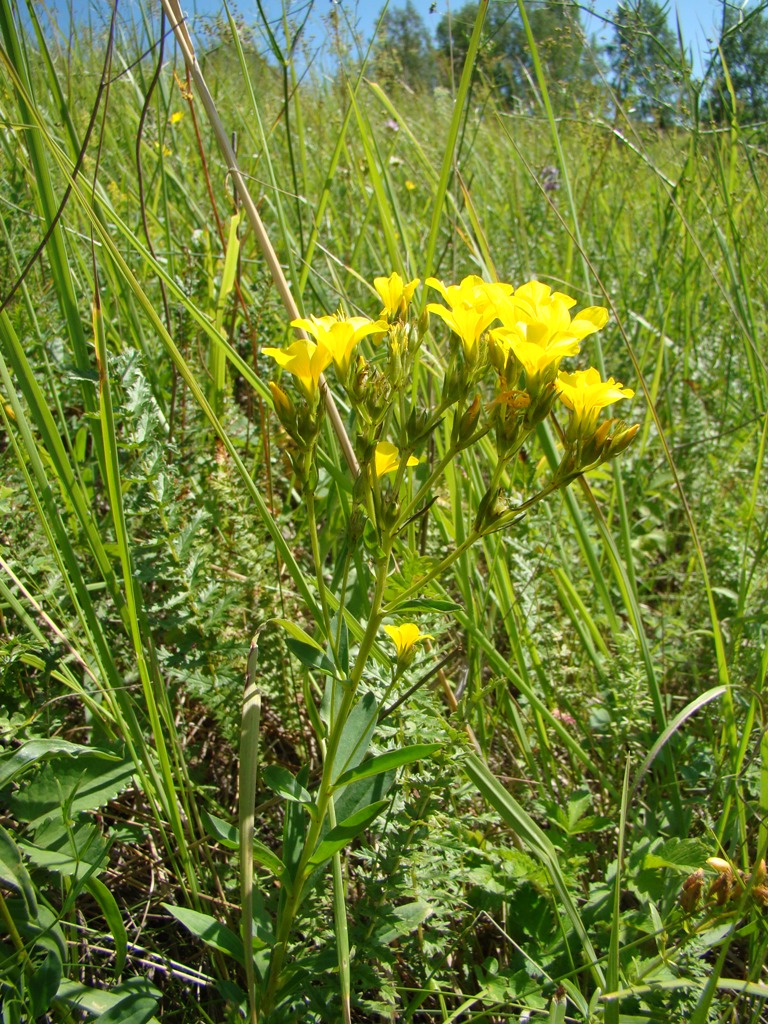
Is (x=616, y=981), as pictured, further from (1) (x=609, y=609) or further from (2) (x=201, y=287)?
(2) (x=201, y=287)

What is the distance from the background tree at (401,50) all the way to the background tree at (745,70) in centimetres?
109

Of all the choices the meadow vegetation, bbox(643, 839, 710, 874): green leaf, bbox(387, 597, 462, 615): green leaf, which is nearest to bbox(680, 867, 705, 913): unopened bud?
the meadow vegetation

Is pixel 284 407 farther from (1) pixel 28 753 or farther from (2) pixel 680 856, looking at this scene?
(2) pixel 680 856

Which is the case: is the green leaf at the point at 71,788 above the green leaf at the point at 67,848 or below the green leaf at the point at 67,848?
above

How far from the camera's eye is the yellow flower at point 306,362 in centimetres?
95

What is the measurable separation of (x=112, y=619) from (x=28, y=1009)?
2.30 ft

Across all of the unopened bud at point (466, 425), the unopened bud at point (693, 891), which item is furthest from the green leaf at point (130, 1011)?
Result: the unopened bud at point (466, 425)

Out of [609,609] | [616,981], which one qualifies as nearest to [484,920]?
[616,981]

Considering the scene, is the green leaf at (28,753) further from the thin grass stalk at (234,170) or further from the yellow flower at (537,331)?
the yellow flower at (537,331)

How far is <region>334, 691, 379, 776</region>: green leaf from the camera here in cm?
107

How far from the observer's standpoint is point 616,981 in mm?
1050

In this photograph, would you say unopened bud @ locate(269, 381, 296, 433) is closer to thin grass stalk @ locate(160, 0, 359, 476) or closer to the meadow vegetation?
the meadow vegetation

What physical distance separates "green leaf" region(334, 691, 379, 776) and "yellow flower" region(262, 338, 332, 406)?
1.60 ft

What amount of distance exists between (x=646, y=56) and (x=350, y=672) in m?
2.31
